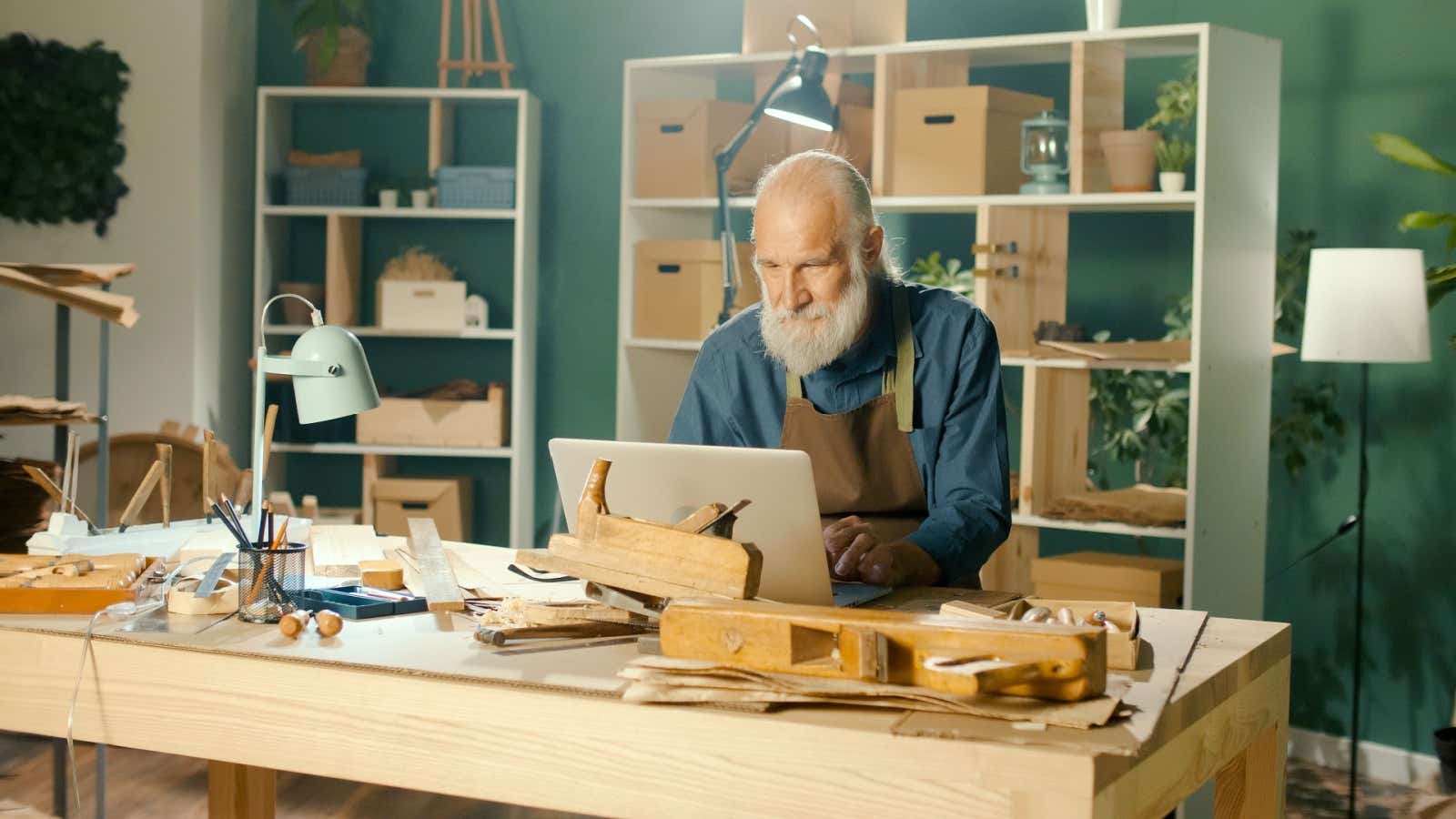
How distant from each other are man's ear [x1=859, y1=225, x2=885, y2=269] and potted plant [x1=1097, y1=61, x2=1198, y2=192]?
162 cm

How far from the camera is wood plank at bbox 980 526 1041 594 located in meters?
4.29

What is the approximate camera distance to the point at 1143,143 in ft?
13.3

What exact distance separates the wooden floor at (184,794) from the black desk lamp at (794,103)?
178cm

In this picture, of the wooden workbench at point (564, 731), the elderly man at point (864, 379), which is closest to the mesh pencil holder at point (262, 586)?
the wooden workbench at point (564, 731)

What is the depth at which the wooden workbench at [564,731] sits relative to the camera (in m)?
1.35

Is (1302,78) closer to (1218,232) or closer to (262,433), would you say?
(1218,232)

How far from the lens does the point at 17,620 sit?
184 cm

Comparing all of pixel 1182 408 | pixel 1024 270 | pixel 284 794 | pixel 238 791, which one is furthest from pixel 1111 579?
pixel 238 791

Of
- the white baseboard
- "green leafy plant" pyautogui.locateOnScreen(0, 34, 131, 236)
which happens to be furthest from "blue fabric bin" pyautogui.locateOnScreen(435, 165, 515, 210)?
the white baseboard

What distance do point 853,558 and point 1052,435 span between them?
2304 millimetres

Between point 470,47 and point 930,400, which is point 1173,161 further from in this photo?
point 470,47

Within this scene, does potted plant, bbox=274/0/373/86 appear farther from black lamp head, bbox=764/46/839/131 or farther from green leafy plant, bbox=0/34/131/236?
black lamp head, bbox=764/46/839/131

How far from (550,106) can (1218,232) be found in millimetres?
2619

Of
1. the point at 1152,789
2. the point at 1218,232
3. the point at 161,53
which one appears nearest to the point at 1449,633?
the point at 1218,232
